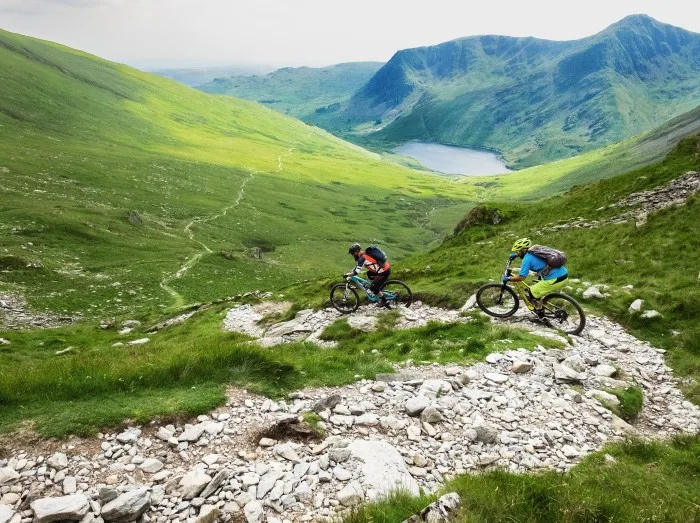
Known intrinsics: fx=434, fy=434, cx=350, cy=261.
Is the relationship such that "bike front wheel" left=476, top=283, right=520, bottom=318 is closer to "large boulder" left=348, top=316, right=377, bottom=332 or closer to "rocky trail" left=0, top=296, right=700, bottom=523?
"large boulder" left=348, top=316, right=377, bottom=332

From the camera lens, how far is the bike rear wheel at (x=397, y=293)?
22.2 m

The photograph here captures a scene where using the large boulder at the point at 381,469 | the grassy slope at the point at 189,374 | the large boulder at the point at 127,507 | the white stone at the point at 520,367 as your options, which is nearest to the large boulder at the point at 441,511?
the large boulder at the point at 381,469

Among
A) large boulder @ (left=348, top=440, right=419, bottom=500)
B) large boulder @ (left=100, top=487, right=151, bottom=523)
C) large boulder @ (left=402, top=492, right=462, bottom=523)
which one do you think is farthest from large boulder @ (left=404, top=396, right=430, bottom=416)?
large boulder @ (left=100, top=487, right=151, bottom=523)

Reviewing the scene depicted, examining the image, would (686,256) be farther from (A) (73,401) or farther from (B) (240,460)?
(A) (73,401)

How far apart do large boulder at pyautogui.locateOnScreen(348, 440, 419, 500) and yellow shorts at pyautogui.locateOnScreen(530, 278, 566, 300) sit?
10.8 meters

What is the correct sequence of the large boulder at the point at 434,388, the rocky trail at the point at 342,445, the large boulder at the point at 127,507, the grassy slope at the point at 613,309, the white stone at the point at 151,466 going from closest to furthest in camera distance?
the grassy slope at the point at 613,309 < the large boulder at the point at 127,507 < the rocky trail at the point at 342,445 < the white stone at the point at 151,466 < the large boulder at the point at 434,388

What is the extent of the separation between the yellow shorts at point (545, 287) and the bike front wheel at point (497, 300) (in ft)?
4.45

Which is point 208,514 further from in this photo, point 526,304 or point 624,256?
point 624,256

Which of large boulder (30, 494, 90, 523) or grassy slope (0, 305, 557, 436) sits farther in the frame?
grassy slope (0, 305, 557, 436)

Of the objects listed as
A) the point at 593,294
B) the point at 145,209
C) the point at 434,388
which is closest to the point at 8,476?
the point at 434,388

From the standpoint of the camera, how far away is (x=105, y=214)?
3054 inches

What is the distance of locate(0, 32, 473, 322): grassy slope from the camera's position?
5050 cm

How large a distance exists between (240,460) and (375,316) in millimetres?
12936

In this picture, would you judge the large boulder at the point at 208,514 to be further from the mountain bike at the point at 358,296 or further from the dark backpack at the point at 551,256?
the mountain bike at the point at 358,296
